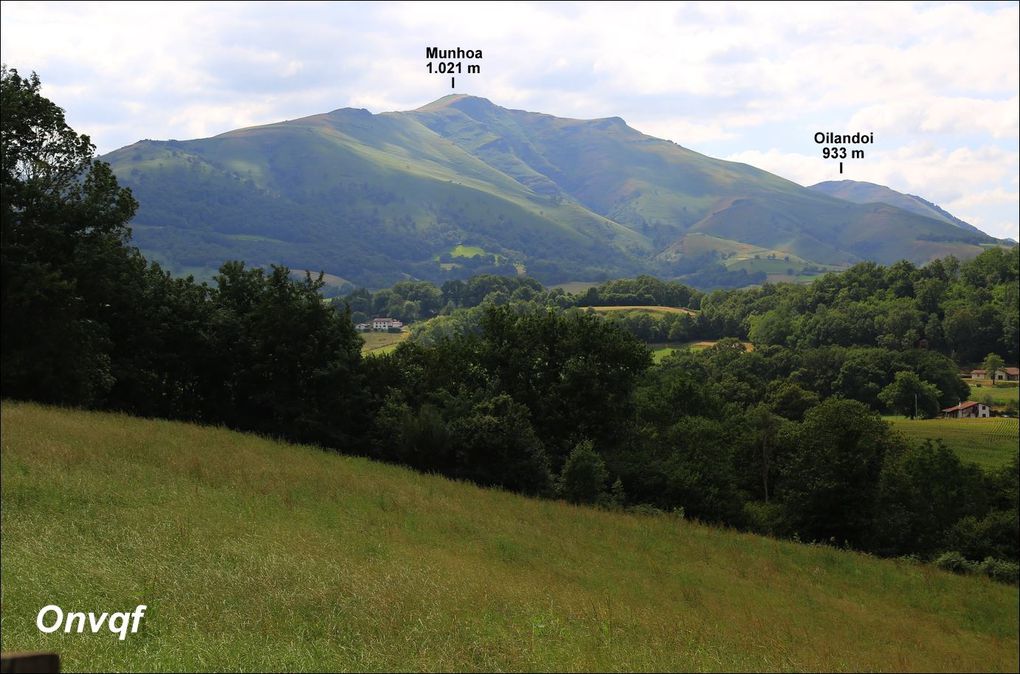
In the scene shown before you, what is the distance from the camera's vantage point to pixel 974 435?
108m

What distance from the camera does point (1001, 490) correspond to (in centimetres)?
5784

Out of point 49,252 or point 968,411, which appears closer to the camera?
point 49,252

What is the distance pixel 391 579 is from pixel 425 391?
33.3m

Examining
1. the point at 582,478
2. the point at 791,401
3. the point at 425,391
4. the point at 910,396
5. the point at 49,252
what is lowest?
the point at 910,396

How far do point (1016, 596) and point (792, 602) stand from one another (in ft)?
29.4

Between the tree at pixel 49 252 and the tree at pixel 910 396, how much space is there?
386 feet

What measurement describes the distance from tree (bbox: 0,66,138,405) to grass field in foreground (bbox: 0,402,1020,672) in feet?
Result: 23.0

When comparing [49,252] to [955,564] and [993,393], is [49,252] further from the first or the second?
[993,393]

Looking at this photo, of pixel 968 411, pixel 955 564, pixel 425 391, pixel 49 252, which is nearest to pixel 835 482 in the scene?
pixel 955 564

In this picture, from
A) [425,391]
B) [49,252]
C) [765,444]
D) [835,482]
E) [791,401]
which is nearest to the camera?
[49,252]

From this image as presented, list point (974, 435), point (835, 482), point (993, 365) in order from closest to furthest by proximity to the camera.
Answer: point (835, 482)
point (974, 435)
point (993, 365)

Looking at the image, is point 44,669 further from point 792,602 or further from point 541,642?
point 792,602

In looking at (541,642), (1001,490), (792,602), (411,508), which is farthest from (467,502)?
(1001,490)

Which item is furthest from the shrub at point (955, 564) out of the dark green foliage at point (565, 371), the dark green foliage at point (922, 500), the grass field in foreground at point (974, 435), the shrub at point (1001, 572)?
the grass field in foreground at point (974, 435)
